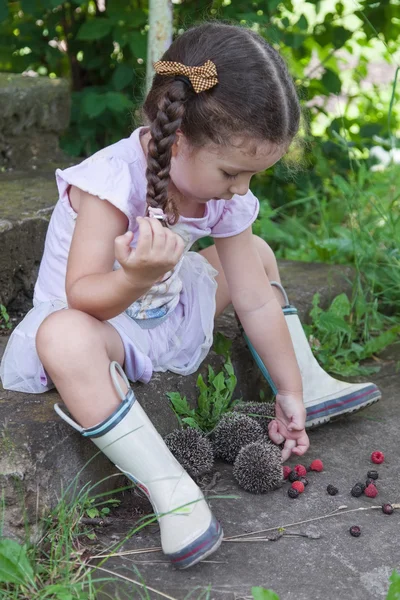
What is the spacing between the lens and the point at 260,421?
217cm

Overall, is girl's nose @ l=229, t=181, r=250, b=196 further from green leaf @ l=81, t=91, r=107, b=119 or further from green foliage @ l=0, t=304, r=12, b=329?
green leaf @ l=81, t=91, r=107, b=119

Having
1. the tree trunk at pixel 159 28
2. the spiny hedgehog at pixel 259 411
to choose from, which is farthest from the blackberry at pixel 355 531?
the tree trunk at pixel 159 28

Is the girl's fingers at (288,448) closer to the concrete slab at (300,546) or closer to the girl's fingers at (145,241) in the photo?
the concrete slab at (300,546)

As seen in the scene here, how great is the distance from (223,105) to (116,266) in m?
0.48

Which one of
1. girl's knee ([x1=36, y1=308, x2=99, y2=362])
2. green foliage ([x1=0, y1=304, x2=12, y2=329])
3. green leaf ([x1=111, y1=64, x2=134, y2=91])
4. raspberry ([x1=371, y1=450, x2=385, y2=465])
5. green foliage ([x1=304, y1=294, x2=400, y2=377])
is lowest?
green foliage ([x1=304, y1=294, x2=400, y2=377])

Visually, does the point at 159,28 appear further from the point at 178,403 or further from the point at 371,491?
the point at 371,491

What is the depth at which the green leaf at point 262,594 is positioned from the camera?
1418 millimetres

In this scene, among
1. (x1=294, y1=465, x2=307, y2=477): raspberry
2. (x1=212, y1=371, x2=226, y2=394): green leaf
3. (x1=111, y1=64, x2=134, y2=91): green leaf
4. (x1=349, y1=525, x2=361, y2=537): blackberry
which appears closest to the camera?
(x1=349, y1=525, x2=361, y2=537): blackberry

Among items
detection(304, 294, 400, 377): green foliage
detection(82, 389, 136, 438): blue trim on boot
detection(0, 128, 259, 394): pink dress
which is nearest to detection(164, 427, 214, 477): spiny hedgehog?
detection(0, 128, 259, 394): pink dress

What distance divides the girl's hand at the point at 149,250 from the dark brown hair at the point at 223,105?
22 centimetres

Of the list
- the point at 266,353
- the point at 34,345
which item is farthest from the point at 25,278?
the point at 266,353

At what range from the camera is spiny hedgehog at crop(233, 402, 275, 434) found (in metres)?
2.17

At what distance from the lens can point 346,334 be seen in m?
2.81

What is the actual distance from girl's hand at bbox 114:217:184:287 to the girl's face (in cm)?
26
